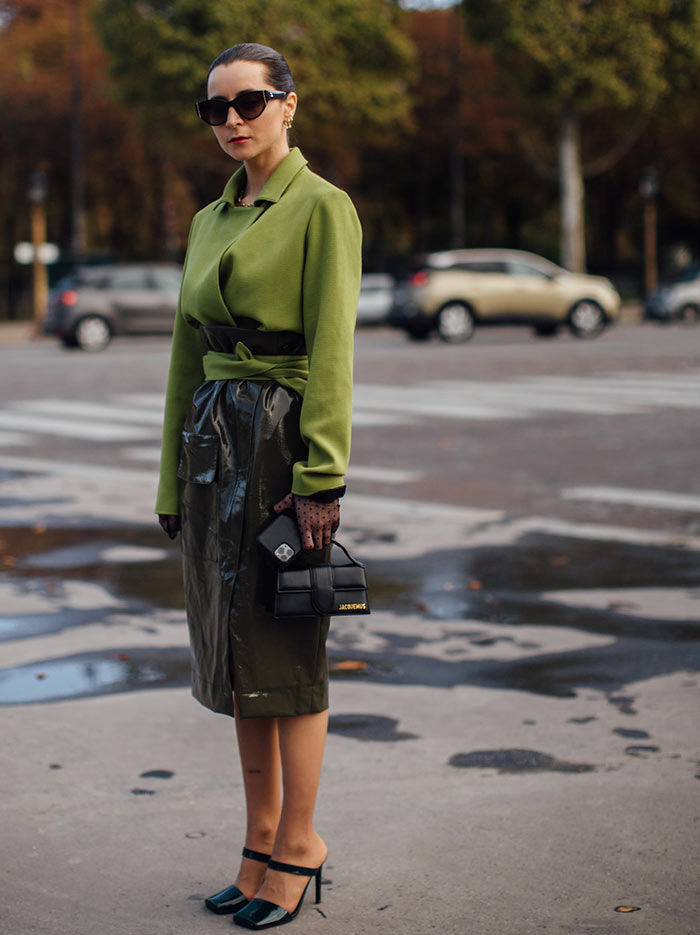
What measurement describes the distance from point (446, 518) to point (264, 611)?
571cm

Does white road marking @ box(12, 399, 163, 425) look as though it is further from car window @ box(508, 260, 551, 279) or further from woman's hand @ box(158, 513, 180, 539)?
car window @ box(508, 260, 551, 279)

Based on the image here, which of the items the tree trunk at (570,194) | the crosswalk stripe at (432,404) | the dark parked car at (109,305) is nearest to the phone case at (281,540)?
the crosswalk stripe at (432,404)

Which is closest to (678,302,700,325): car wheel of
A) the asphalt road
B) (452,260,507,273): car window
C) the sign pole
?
(452,260,507,273): car window

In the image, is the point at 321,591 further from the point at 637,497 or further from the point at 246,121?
the point at 637,497

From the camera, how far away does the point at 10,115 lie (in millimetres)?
45562

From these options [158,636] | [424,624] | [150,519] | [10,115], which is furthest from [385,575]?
[10,115]

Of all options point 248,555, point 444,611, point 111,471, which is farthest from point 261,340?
point 111,471

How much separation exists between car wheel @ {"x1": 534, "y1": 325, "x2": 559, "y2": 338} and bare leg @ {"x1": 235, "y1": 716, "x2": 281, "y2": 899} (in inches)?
986

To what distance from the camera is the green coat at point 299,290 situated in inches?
123

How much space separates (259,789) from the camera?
3389 mm

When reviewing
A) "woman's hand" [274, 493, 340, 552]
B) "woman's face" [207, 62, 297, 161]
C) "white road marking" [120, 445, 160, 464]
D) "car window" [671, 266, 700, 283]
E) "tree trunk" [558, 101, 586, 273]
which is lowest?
"white road marking" [120, 445, 160, 464]

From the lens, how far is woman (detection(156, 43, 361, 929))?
10.3ft

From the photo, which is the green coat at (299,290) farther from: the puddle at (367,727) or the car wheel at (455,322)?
the car wheel at (455,322)

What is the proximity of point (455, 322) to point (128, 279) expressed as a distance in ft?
20.6
